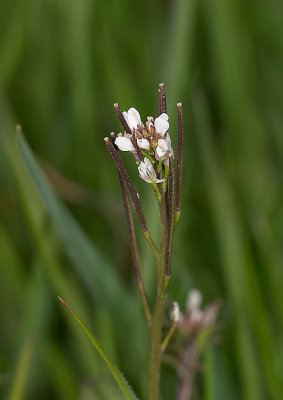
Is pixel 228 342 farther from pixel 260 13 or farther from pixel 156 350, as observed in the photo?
pixel 260 13

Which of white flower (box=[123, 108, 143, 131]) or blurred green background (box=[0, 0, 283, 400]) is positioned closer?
white flower (box=[123, 108, 143, 131])

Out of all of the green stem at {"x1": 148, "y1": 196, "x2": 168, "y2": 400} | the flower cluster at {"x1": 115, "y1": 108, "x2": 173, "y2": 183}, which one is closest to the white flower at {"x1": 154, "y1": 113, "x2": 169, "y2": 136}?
the flower cluster at {"x1": 115, "y1": 108, "x2": 173, "y2": 183}

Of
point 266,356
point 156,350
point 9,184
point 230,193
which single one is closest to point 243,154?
point 230,193

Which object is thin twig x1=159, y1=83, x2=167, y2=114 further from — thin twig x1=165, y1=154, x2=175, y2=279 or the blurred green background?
the blurred green background

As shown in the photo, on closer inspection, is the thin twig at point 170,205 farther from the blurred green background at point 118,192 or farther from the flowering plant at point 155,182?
the blurred green background at point 118,192

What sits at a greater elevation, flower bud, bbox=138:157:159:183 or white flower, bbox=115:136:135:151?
white flower, bbox=115:136:135:151

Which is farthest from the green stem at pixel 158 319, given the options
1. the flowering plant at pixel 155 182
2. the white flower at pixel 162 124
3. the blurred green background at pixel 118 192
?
the blurred green background at pixel 118 192
